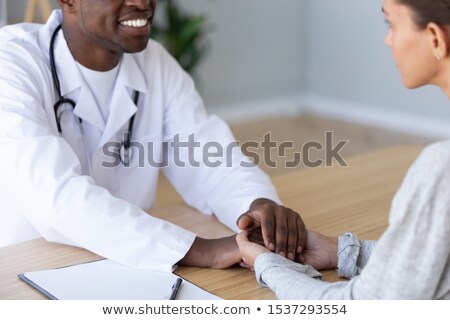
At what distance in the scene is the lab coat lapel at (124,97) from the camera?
89.2 inches

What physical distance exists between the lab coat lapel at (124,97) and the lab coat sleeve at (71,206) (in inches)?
13.7

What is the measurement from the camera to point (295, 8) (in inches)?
267

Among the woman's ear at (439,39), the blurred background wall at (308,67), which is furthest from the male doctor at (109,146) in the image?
the blurred background wall at (308,67)

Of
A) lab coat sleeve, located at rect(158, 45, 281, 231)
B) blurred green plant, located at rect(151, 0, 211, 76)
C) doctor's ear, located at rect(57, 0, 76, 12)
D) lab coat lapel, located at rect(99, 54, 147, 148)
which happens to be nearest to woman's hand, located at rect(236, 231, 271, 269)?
lab coat sleeve, located at rect(158, 45, 281, 231)

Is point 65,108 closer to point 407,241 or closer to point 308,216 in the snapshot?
point 308,216

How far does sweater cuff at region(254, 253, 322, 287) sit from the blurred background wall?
457cm

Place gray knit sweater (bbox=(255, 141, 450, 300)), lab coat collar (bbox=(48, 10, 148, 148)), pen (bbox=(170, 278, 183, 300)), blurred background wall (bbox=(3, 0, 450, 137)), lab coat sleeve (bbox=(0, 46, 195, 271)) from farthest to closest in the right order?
blurred background wall (bbox=(3, 0, 450, 137)) < lab coat collar (bbox=(48, 10, 148, 148)) < lab coat sleeve (bbox=(0, 46, 195, 271)) < pen (bbox=(170, 278, 183, 300)) < gray knit sweater (bbox=(255, 141, 450, 300))

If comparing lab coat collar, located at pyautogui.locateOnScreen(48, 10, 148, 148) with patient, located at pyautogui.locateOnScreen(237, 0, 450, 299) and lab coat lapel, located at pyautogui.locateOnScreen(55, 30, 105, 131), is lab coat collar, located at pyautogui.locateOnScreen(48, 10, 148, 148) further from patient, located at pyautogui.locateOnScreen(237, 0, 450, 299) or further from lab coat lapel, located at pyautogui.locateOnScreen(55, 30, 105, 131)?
patient, located at pyautogui.locateOnScreen(237, 0, 450, 299)

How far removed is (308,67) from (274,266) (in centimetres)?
561

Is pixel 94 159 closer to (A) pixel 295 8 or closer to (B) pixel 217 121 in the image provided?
(B) pixel 217 121

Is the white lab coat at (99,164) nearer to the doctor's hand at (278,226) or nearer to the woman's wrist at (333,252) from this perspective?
the doctor's hand at (278,226)

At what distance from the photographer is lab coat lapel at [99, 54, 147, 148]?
7.43 ft

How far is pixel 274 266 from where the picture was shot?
1582 mm

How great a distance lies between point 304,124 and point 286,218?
4698 millimetres
